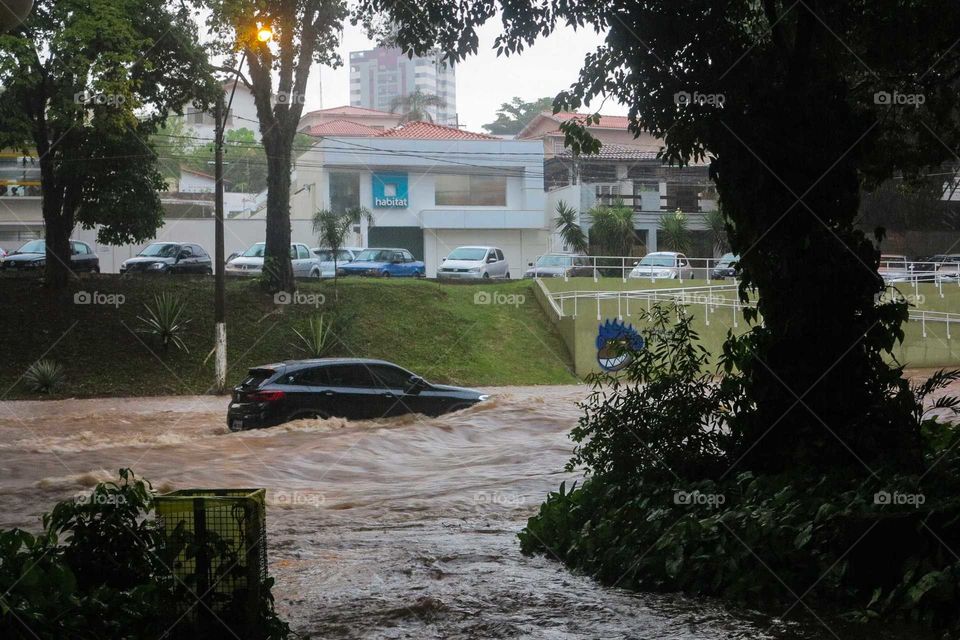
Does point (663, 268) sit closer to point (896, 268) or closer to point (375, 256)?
point (896, 268)

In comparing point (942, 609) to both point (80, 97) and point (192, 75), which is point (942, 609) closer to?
point (80, 97)

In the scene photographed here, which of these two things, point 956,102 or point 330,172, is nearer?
point 956,102

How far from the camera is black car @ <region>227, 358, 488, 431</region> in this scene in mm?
18094

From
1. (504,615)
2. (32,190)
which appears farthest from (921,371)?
(32,190)

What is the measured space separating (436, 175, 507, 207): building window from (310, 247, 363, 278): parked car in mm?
8156

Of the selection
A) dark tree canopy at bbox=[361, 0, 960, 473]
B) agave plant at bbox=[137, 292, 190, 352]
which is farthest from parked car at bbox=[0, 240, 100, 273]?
dark tree canopy at bbox=[361, 0, 960, 473]

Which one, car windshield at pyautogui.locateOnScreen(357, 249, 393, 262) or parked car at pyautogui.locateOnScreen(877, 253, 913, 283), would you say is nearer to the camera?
parked car at pyautogui.locateOnScreen(877, 253, 913, 283)

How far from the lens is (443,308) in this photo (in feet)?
111

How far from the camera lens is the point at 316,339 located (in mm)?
29406

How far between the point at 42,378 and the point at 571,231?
2332 centimetres

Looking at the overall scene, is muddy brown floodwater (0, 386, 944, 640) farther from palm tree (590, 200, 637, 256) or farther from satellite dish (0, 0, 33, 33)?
palm tree (590, 200, 637, 256)

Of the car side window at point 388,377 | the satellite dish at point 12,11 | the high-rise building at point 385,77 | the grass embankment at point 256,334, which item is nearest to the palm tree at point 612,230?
the grass embankment at point 256,334

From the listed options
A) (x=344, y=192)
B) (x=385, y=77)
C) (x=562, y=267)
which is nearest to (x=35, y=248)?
(x=344, y=192)

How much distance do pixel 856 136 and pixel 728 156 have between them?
96 cm
